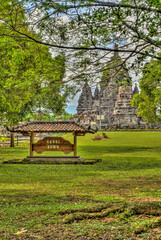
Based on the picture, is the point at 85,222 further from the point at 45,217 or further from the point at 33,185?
the point at 33,185

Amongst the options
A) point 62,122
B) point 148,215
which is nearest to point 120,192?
point 148,215

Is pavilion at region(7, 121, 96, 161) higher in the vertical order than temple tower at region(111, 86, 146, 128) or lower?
lower

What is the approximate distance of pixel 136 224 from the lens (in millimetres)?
5445

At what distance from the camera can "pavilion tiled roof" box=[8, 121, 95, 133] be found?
54.5 feet

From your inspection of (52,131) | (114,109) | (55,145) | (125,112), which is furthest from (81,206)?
(114,109)

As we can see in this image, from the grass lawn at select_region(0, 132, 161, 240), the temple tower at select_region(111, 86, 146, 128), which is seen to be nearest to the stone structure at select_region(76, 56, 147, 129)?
the temple tower at select_region(111, 86, 146, 128)

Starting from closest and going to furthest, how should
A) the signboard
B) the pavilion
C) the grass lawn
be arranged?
the grass lawn → the pavilion → the signboard

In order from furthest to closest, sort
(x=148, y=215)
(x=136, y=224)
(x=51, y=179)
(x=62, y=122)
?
(x=62, y=122)
(x=51, y=179)
(x=148, y=215)
(x=136, y=224)

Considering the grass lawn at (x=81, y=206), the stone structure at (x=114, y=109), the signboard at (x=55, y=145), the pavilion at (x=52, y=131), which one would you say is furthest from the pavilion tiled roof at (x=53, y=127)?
the stone structure at (x=114, y=109)

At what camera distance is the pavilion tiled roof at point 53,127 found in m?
16.6

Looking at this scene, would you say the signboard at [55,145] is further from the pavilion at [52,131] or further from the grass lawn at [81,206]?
the grass lawn at [81,206]

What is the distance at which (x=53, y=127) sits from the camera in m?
17.1

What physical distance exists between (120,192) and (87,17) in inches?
193

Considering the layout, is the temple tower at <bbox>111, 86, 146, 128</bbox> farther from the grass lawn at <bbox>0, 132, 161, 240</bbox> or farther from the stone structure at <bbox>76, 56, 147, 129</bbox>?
the grass lawn at <bbox>0, 132, 161, 240</bbox>
